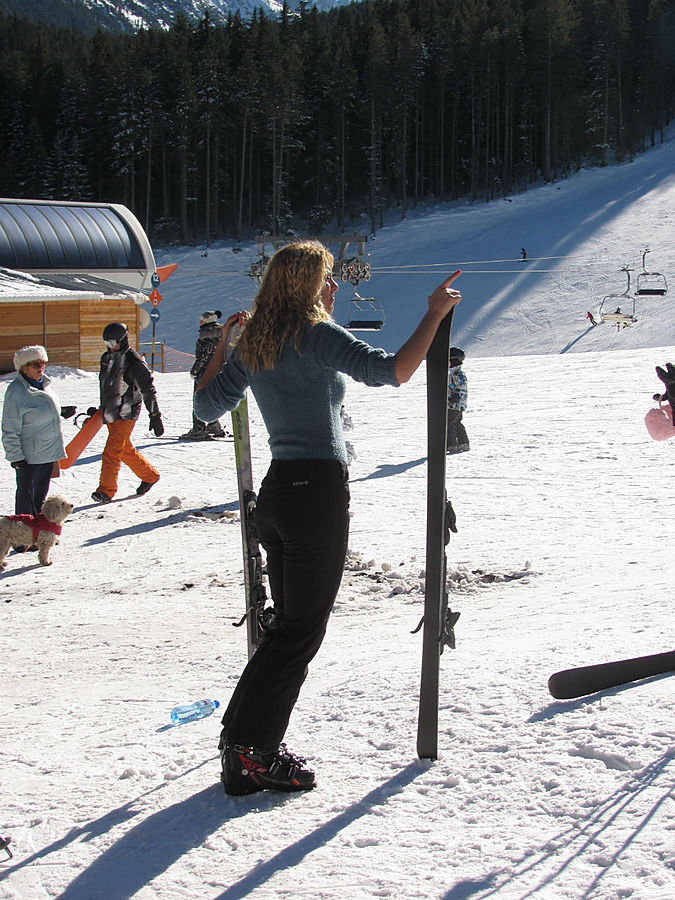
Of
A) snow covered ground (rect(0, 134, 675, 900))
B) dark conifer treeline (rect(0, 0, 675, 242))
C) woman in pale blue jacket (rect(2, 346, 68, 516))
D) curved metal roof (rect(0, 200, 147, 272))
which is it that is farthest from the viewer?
dark conifer treeline (rect(0, 0, 675, 242))

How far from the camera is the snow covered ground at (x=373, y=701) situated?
2369mm

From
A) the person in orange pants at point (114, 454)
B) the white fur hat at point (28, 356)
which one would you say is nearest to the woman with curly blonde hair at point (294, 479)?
the white fur hat at point (28, 356)

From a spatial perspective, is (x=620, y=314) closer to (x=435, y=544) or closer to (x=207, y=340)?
(x=207, y=340)

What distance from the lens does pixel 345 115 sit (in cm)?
5878

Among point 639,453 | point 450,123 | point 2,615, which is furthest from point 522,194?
point 2,615

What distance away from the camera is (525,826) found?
2.47 m

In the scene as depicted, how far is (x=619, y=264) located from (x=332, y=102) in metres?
29.0

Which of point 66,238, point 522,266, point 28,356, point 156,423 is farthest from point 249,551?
point 522,266

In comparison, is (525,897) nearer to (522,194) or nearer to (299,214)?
(522,194)

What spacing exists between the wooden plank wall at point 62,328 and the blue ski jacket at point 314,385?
19.4 meters

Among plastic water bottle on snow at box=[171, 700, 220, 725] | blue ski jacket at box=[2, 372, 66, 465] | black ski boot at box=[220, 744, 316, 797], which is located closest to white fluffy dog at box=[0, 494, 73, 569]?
blue ski jacket at box=[2, 372, 66, 465]

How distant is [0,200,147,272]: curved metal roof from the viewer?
2558 centimetres

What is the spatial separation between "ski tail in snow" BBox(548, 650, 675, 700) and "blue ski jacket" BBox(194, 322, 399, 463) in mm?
1146

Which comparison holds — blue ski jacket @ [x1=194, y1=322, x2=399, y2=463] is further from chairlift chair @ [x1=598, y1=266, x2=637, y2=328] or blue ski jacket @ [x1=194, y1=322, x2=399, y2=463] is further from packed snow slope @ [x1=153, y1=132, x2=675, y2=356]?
packed snow slope @ [x1=153, y1=132, x2=675, y2=356]
